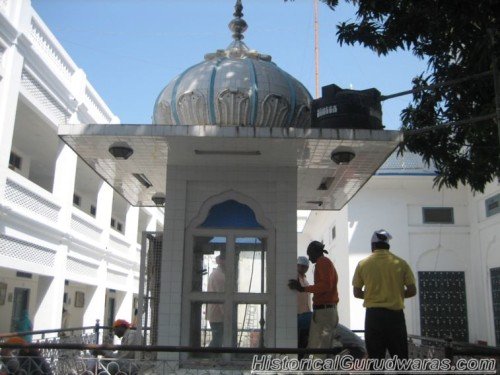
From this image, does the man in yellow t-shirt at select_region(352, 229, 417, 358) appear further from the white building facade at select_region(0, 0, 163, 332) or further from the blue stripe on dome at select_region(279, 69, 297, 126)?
the white building facade at select_region(0, 0, 163, 332)

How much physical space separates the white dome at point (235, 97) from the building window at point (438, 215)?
9981mm

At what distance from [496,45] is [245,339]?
12.9 ft

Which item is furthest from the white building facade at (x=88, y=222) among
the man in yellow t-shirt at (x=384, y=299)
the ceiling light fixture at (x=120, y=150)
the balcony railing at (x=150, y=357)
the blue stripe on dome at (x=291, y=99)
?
the ceiling light fixture at (x=120, y=150)

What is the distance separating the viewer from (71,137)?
5.34m

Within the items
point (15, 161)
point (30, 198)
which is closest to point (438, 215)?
point (30, 198)

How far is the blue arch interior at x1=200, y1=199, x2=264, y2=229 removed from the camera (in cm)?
603

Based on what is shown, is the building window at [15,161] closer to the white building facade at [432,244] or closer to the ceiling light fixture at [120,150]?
the white building facade at [432,244]

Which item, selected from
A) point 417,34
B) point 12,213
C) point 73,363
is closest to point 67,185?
point 12,213

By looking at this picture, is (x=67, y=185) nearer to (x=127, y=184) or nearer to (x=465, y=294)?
(x=127, y=184)

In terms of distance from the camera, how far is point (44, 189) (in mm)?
15977

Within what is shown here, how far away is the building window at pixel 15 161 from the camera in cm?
1532

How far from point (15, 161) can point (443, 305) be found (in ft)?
43.0

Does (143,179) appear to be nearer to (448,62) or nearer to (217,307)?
(217,307)

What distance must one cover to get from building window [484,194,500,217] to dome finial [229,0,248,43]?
9.33m
